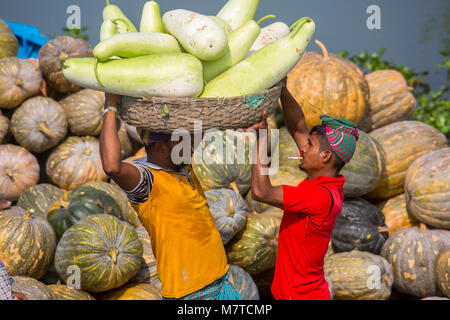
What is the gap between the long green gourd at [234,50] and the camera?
251 cm

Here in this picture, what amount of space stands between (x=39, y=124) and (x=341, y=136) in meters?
3.42

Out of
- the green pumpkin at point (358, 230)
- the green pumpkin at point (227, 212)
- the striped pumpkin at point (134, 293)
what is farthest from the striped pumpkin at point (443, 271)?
the striped pumpkin at point (134, 293)

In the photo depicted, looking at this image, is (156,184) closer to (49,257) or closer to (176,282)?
(176,282)

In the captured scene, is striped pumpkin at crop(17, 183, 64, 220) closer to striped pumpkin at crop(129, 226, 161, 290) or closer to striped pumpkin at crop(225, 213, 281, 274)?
striped pumpkin at crop(129, 226, 161, 290)

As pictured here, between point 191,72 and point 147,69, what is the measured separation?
0.20 m

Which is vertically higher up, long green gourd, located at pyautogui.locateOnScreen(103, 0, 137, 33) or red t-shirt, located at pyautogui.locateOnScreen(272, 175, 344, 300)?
long green gourd, located at pyautogui.locateOnScreen(103, 0, 137, 33)

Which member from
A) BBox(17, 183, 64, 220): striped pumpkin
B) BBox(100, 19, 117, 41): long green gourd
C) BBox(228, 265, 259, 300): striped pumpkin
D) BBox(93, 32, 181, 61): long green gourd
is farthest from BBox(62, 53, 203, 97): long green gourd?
BBox(17, 183, 64, 220): striped pumpkin

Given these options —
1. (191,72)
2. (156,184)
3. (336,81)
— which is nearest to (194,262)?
(156,184)

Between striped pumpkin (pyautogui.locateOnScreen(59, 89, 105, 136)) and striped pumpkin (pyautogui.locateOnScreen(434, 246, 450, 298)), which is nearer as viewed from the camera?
striped pumpkin (pyautogui.locateOnScreen(434, 246, 450, 298))

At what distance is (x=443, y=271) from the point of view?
430 centimetres

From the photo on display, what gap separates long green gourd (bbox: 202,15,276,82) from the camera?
99.0 inches

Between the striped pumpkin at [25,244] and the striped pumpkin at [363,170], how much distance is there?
2784 millimetres

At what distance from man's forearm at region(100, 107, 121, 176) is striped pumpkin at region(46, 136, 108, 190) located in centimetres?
282

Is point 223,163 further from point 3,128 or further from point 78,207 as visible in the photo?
point 3,128
